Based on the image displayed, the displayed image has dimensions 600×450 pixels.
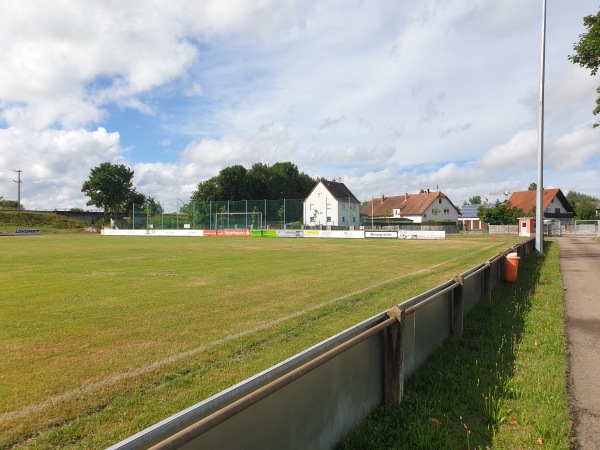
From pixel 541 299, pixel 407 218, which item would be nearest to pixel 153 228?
pixel 407 218

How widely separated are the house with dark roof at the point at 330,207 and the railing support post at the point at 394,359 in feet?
259

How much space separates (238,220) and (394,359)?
5924 centimetres

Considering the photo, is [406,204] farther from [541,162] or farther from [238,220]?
[541,162]

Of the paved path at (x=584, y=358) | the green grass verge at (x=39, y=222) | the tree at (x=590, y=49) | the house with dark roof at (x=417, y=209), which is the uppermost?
the tree at (x=590, y=49)

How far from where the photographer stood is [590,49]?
2027 centimetres

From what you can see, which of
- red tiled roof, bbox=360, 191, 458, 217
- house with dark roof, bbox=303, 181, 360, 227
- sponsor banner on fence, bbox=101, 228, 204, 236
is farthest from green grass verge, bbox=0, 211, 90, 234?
red tiled roof, bbox=360, 191, 458, 217

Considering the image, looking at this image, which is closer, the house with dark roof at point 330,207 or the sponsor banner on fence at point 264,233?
the sponsor banner on fence at point 264,233

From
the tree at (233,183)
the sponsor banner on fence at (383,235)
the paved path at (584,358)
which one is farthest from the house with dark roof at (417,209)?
the paved path at (584,358)

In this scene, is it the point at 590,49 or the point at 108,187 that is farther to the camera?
the point at 108,187

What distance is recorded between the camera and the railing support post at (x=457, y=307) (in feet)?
21.6

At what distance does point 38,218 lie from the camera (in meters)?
80.8

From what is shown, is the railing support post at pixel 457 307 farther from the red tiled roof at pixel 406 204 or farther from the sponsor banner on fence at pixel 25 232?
the red tiled roof at pixel 406 204

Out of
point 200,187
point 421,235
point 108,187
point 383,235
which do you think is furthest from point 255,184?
point 421,235

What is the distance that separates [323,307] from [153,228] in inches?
2422
